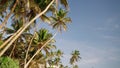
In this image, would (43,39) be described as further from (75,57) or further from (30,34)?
(75,57)

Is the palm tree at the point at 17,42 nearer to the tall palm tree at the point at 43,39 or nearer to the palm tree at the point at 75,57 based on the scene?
the tall palm tree at the point at 43,39

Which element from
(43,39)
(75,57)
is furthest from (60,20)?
(75,57)

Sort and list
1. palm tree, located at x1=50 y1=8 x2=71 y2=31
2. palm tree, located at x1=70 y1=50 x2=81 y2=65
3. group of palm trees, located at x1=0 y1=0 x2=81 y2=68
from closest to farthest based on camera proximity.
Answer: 1. group of palm trees, located at x1=0 y1=0 x2=81 y2=68
2. palm tree, located at x1=50 y1=8 x2=71 y2=31
3. palm tree, located at x1=70 y1=50 x2=81 y2=65

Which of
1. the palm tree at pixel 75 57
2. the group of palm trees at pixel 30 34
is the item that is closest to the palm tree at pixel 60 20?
the group of palm trees at pixel 30 34

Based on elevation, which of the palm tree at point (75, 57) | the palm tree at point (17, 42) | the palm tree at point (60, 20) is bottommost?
the palm tree at point (17, 42)

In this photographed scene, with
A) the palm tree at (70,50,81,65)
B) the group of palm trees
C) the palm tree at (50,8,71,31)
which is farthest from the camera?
the palm tree at (70,50,81,65)

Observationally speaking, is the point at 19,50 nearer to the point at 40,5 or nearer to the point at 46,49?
the point at 46,49

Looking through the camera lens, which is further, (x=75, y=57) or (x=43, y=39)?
(x=75, y=57)

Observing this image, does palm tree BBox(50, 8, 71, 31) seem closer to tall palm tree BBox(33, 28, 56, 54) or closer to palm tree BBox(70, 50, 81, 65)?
tall palm tree BBox(33, 28, 56, 54)

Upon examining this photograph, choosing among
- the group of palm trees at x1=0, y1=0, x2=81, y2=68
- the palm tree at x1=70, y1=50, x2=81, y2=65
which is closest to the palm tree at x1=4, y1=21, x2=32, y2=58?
the group of palm trees at x1=0, y1=0, x2=81, y2=68

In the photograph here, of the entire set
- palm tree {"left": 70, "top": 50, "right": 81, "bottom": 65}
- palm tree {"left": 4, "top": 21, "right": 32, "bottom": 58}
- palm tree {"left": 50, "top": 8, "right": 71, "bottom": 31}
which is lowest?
palm tree {"left": 4, "top": 21, "right": 32, "bottom": 58}

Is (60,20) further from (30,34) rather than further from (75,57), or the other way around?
(75,57)

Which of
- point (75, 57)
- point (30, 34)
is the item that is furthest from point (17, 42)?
point (75, 57)

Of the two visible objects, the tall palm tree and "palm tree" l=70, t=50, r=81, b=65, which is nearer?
the tall palm tree
